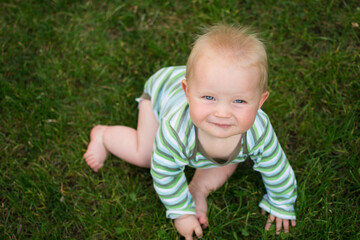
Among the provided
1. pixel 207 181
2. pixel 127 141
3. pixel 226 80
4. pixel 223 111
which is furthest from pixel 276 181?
pixel 127 141

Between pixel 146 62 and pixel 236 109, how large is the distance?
1.53 m

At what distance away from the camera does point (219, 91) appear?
163cm

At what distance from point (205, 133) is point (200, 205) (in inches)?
25.7

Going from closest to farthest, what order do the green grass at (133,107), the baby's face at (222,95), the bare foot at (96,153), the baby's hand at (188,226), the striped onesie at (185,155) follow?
1. the baby's face at (222,95)
2. the striped onesie at (185,155)
3. the baby's hand at (188,226)
4. the green grass at (133,107)
5. the bare foot at (96,153)

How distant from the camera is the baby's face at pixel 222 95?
5.27 ft

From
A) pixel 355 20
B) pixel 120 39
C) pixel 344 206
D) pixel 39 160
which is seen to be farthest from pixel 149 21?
pixel 344 206

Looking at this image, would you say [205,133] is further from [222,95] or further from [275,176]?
[275,176]

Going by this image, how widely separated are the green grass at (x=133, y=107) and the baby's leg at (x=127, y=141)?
0.10 m

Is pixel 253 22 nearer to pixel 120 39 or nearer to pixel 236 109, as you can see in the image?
pixel 120 39

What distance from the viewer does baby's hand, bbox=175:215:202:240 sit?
90.0 inches

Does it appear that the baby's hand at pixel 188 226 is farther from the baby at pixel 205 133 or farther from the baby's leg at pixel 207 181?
the baby's leg at pixel 207 181

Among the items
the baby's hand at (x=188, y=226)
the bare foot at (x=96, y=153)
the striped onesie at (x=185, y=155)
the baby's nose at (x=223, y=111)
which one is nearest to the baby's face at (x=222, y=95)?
the baby's nose at (x=223, y=111)

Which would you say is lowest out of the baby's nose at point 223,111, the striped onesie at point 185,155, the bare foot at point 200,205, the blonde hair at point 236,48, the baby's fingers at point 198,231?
Answer: the baby's fingers at point 198,231

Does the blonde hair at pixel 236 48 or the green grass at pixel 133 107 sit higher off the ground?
the blonde hair at pixel 236 48
